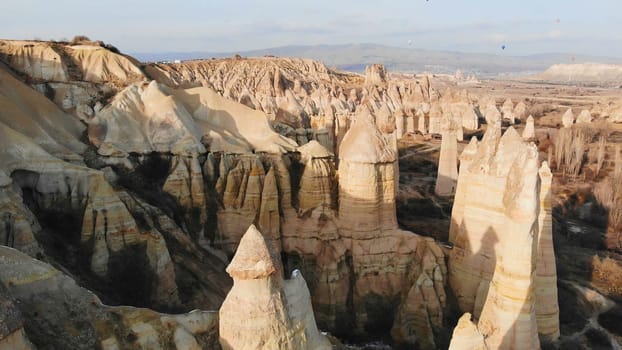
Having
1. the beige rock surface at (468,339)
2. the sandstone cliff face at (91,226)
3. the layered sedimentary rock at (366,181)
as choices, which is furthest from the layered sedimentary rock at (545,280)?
the sandstone cliff face at (91,226)

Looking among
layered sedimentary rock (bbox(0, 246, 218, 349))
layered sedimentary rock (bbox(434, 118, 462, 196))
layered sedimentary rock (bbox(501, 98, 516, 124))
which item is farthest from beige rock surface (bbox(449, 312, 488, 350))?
layered sedimentary rock (bbox(501, 98, 516, 124))

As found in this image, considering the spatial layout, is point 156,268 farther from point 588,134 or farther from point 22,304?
point 588,134

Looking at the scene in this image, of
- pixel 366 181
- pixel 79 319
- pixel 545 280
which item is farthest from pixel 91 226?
pixel 545 280

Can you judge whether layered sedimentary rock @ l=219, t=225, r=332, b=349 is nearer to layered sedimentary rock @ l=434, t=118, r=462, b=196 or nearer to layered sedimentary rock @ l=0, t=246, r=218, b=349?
layered sedimentary rock @ l=0, t=246, r=218, b=349

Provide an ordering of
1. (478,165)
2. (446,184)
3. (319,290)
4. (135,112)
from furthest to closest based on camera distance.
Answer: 1. (446,184)
2. (135,112)
3. (319,290)
4. (478,165)

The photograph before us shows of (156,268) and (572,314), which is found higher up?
(156,268)

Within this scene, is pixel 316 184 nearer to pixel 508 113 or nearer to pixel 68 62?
pixel 68 62

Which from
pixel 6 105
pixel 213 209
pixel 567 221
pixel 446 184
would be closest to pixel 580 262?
pixel 567 221
